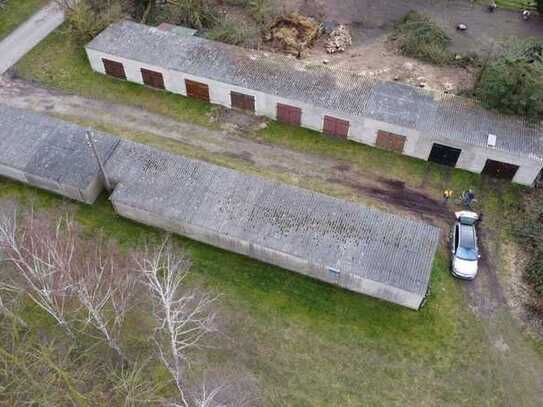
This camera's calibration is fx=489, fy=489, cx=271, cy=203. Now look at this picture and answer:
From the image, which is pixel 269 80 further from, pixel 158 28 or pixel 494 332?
pixel 494 332

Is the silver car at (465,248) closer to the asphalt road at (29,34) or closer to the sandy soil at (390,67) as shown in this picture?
the sandy soil at (390,67)

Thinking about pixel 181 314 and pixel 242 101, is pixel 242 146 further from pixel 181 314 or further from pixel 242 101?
pixel 181 314

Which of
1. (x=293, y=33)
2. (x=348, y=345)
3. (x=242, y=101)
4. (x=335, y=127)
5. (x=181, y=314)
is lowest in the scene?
(x=348, y=345)

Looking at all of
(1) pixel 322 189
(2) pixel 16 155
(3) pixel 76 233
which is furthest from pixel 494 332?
(2) pixel 16 155

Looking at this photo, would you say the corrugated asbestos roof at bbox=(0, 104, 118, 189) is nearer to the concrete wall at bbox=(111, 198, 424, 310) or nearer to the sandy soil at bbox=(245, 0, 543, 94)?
the concrete wall at bbox=(111, 198, 424, 310)

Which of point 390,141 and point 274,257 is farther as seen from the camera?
point 390,141

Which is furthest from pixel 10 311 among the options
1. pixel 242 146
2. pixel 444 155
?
pixel 444 155
